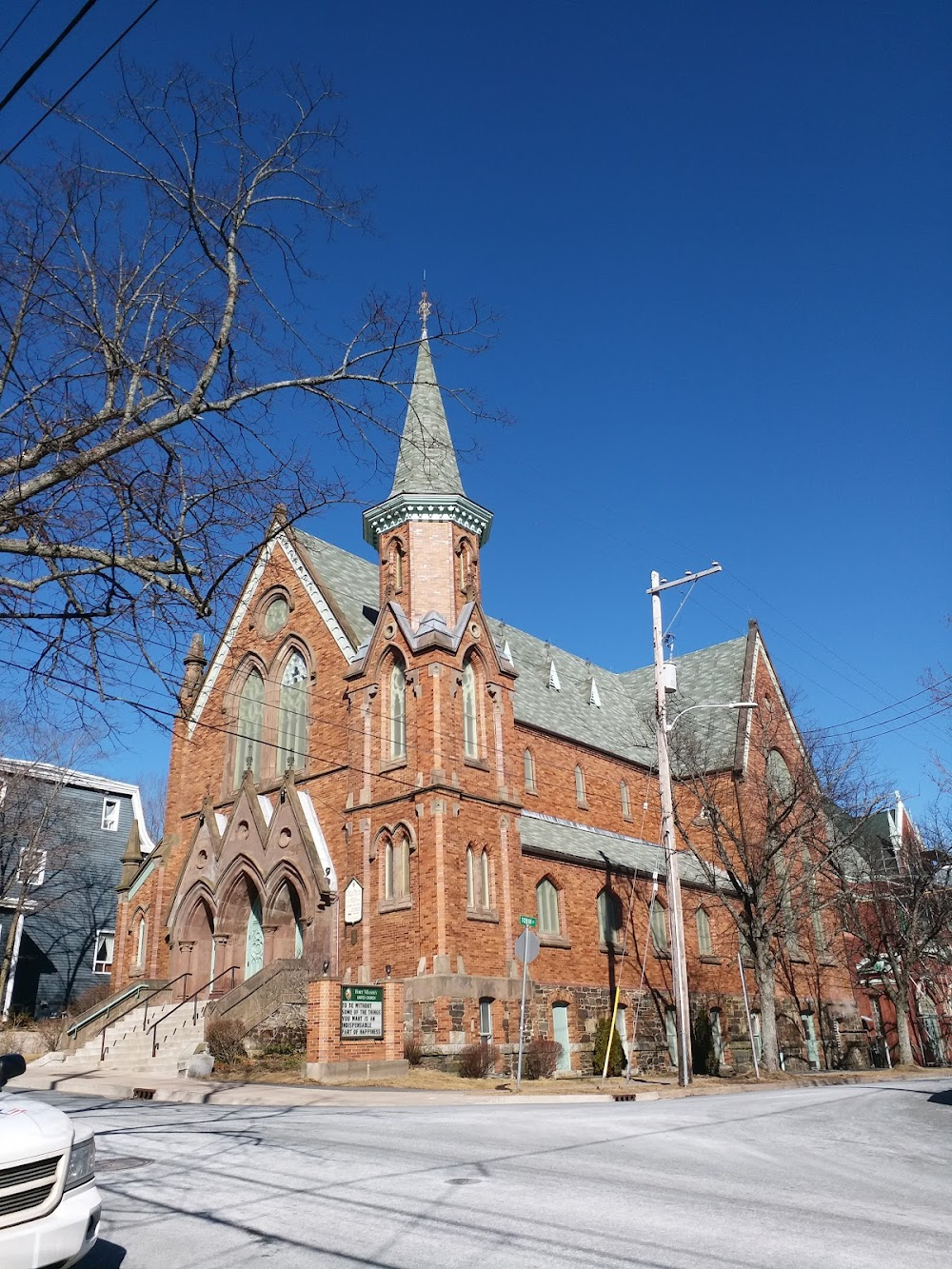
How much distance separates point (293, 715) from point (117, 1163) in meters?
21.4

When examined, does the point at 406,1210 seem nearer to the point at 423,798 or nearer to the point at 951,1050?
the point at 423,798

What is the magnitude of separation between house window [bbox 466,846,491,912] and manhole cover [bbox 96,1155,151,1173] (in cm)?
1558

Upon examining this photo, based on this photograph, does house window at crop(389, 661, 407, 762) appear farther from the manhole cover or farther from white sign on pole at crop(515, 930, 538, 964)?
the manhole cover

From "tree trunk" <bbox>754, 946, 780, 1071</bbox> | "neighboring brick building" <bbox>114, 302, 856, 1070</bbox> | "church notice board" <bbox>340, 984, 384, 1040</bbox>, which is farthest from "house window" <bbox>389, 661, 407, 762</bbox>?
"tree trunk" <bbox>754, 946, 780, 1071</bbox>

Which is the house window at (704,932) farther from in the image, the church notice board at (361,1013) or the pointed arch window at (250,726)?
the church notice board at (361,1013)

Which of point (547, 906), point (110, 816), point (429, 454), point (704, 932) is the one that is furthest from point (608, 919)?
point (110, 816)

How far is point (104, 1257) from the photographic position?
19.4 ft

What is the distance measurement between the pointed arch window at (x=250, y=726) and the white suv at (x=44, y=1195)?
25.0m

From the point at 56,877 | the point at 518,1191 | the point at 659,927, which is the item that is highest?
the point at 56,877

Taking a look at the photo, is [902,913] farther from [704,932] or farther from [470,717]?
[470,717]

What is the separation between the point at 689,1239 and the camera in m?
6.02

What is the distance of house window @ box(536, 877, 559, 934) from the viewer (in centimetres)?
2786

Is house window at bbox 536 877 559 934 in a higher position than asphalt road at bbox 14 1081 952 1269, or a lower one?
higher

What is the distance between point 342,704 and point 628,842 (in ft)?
39.8
